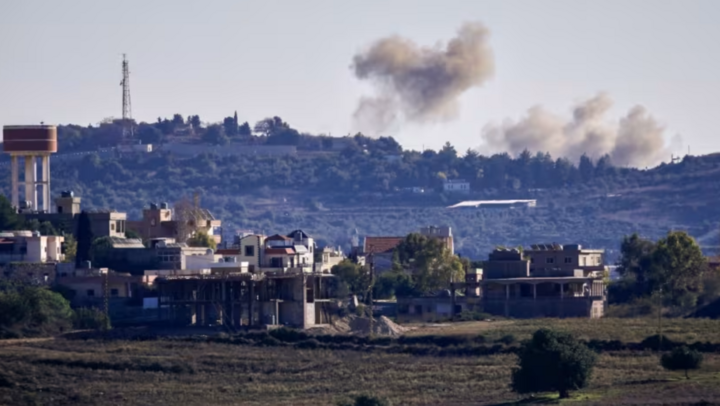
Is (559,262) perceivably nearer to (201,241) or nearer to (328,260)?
(328,260)

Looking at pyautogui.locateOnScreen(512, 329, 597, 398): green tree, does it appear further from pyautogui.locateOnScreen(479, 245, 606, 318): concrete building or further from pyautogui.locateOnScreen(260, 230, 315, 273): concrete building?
pyautogui.locateOnScreen(260, 230, 315, 273): concrete building

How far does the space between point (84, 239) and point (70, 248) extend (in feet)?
6.03

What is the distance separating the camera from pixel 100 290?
297 feet

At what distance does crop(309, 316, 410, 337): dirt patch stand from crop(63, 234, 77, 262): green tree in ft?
55.4

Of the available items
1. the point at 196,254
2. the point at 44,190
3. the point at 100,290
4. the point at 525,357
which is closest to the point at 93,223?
the point at 196,254

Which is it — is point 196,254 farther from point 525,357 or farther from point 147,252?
point 525,357

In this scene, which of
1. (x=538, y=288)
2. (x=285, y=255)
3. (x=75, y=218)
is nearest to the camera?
(x=538, y=288)

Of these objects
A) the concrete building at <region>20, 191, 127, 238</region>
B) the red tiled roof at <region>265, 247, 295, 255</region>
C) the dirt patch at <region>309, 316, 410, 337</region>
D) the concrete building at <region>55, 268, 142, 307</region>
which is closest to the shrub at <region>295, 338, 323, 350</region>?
the dirt patch at <region>309, 316, 410, 337</region>

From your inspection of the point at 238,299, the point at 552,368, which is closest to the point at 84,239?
the point at 238,299

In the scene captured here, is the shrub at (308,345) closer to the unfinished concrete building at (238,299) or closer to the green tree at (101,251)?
the unfinished concrete building at (238,299)

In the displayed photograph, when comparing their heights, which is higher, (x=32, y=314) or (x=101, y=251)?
(x=101, y=251)

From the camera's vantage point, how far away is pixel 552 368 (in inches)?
2601

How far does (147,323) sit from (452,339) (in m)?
13.5

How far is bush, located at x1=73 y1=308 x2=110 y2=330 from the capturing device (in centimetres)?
8394
